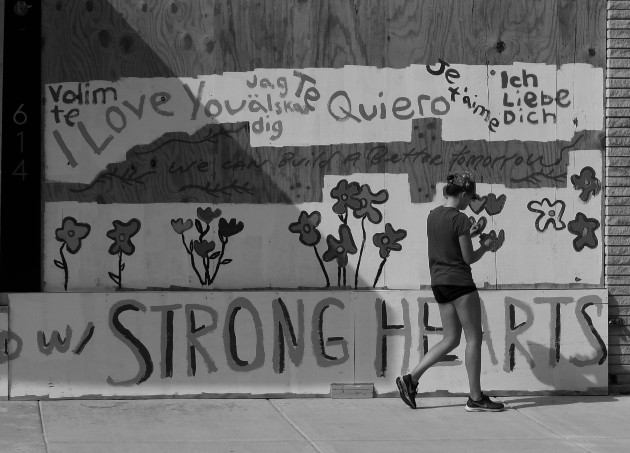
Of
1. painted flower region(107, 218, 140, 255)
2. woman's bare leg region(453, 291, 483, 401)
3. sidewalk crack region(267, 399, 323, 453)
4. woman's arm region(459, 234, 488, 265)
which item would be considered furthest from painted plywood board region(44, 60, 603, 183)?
sidewalk crack region(267, 399, 323, 453)

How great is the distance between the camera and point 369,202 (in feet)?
28.5

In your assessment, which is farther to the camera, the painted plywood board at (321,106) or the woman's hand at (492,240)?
the woman's hand at (492,240)

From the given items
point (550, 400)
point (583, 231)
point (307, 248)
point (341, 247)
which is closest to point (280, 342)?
point (307, 248)

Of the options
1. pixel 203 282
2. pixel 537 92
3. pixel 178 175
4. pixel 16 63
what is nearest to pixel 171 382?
pixel 203 282

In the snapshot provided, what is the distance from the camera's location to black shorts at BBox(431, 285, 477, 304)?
8125 mm

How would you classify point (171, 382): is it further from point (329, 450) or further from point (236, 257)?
point (329, 450)

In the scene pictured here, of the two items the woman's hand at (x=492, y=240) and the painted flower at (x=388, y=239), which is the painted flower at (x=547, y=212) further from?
the painted flower at (x=388, y=239)

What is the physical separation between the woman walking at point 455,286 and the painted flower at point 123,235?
2.12 m

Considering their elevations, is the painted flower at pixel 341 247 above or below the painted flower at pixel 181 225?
below

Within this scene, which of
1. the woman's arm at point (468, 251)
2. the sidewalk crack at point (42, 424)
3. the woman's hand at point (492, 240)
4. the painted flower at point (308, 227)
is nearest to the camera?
the sidewalk crack at point (42, 424)

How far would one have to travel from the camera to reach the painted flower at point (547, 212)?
29.0 feet

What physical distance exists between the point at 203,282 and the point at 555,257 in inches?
104

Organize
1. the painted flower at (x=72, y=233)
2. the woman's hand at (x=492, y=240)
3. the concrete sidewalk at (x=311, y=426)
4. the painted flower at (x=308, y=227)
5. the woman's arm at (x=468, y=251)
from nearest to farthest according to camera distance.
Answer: the concrete sidewalk at (x=311, y=426) < the woman's arm at (x=468, y=251) < the painted flower at (x=72, y=233) < the painted flower at (x=308, y=227) < the woman's hand at (x=492, y=240)

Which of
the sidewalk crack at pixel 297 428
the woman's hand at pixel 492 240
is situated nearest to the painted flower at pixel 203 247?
the sidewalk crack at pixel 297 428
